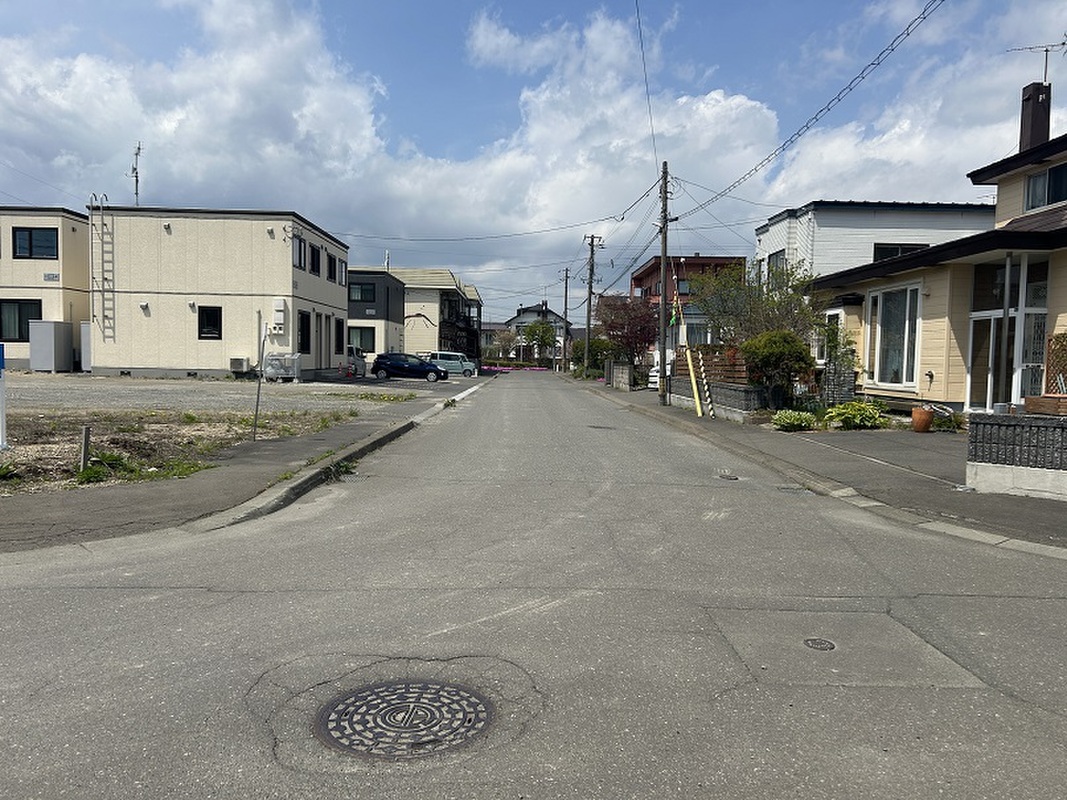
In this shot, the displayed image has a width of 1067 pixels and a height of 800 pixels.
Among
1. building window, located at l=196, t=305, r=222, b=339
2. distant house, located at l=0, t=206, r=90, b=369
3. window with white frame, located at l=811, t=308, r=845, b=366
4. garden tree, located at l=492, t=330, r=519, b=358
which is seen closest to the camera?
window with white frame, located at l=811, t=308, r=845, b=366

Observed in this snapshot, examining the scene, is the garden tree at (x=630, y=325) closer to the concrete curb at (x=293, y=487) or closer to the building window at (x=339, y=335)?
the building window at (x=339, y=335)

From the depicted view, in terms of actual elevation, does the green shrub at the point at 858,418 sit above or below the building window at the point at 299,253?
below

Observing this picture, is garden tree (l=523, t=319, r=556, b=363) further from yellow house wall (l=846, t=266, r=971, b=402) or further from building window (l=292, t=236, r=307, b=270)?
yellow house wall (l=846, t=266, r=971, b=402)

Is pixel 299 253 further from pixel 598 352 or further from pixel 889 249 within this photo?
pixel 598 352

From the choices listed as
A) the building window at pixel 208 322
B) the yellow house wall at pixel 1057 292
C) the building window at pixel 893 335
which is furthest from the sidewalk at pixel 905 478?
the building window at pixel 208 322

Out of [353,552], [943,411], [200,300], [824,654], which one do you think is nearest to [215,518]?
[353,552]

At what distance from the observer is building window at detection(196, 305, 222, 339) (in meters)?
34.9

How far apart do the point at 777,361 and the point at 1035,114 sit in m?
11.0

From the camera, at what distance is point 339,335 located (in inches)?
1748

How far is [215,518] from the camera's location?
7.80 meters

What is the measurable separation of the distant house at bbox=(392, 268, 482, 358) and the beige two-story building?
1167 inches

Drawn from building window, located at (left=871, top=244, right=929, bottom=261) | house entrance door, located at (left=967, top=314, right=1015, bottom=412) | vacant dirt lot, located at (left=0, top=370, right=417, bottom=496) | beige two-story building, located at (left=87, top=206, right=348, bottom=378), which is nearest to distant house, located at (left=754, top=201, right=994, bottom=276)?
building window, located at (left=871, top=244, right=929, bottom=261)

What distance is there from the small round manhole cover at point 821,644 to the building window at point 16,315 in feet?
132

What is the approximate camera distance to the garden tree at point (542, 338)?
327ft
